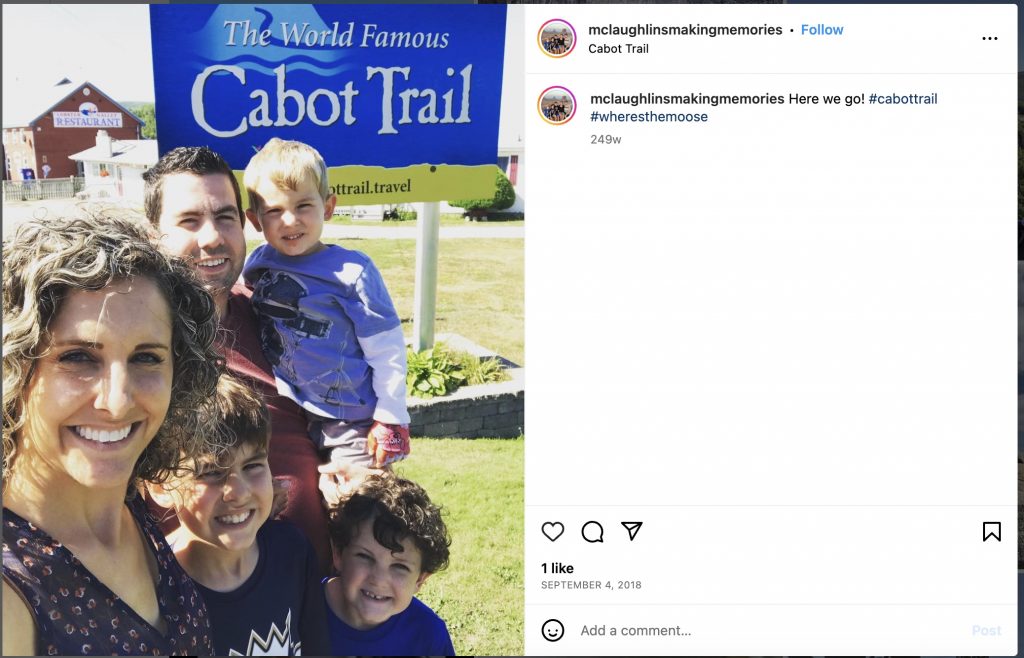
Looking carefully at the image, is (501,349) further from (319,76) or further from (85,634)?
(85,634)

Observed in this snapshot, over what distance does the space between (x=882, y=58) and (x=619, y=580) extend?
1899 millimetres

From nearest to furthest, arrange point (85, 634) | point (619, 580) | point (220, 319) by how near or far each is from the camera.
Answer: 1. point (85, 634)
2. point (220, 319)
3. point (619, 580)

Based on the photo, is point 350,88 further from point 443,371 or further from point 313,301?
point 443,371

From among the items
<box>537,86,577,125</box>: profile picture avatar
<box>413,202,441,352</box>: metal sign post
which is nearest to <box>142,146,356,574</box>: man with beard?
<box>413,202,441,352</box>: metal sign post

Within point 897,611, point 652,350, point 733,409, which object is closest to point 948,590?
point 897,611

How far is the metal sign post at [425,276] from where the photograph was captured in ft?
9.83

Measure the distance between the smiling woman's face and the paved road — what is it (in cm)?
43

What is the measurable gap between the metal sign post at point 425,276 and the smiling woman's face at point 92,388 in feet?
2.75

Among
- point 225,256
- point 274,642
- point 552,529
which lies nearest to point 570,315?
point 552,529

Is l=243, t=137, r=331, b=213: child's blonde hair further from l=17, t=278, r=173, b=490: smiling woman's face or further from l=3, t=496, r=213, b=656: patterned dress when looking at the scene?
l=3, t=496, r=213, b=656: patterned dress

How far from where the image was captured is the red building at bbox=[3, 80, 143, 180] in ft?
9.32

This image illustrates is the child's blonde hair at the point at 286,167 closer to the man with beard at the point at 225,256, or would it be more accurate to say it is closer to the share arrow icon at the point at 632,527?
the man with beard at the point at 225,256

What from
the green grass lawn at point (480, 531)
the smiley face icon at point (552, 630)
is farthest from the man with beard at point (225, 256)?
the smiley face icon at point (552, 630)

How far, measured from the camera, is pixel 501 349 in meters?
3.04
